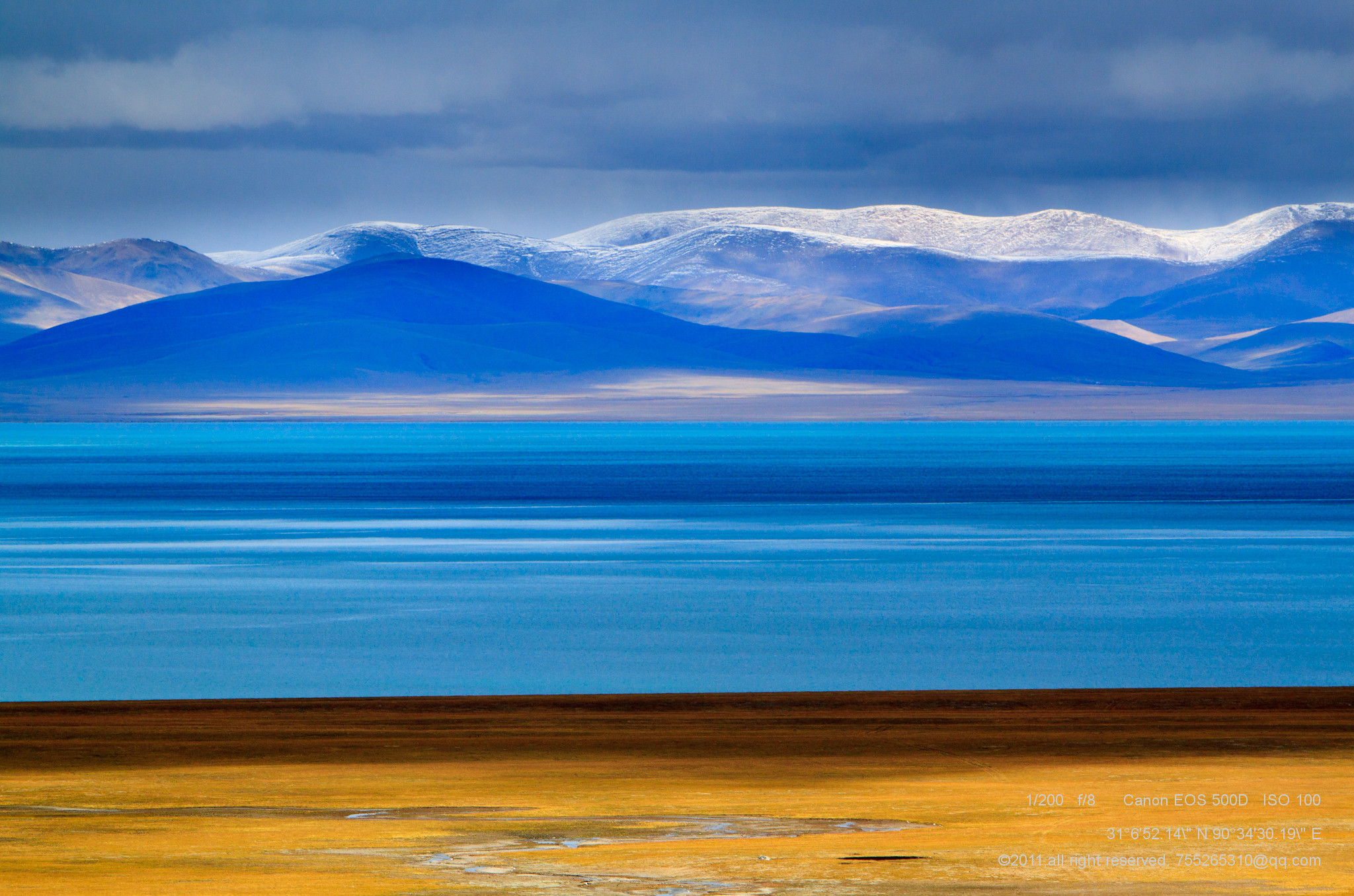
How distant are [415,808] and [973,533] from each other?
117ft

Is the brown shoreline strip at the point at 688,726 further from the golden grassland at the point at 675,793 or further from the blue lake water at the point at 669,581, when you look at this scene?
the blue lake water at the point at 669,581

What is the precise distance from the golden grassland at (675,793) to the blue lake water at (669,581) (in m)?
5.82

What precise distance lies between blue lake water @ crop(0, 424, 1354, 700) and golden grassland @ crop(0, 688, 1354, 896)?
582cm

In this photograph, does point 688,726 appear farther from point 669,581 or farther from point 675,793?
point 669,581

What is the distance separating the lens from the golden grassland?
265 inches

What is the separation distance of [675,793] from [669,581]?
877 inches

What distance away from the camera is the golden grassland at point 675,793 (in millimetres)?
6742

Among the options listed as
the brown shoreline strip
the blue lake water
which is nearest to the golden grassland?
the brown shoreline strip

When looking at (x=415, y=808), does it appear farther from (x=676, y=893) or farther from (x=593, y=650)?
(x=593, y=650)

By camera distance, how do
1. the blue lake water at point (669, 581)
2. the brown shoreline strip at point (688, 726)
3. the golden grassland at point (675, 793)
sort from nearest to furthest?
the golden grassland at point (675, 793), the brown shoreline strip at point (688, 726), the blue lake water at point (669, 581)

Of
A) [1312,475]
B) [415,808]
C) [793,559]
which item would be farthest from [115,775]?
[1312,475]

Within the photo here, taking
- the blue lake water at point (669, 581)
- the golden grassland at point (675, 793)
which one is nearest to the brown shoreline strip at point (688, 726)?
the golden grassland at point (675, 793)

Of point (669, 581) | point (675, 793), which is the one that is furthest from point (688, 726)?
point (669, 581)

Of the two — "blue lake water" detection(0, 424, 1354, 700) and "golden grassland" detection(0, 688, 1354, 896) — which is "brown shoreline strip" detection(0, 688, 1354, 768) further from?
"blue lake water" detection(0, 424, 1354, 700)
